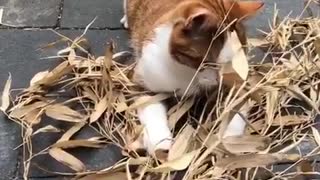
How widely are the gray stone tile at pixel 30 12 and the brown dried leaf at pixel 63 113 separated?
0.40m

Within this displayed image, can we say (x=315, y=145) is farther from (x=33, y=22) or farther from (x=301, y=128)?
(x=33, y=22)

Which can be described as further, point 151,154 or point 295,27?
point 295,27

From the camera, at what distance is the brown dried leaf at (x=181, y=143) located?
164cm

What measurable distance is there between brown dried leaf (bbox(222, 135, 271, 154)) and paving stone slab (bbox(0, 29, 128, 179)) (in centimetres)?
27

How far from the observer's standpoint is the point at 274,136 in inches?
68.8

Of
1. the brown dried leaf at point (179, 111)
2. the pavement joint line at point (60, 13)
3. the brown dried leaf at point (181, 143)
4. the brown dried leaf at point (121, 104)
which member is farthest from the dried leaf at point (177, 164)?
the pavement joint line at point (60, 13)

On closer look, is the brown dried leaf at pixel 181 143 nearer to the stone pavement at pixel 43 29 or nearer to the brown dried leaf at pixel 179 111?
the brown dried leaf at pixel 179 111

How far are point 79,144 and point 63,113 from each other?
0.11 metres

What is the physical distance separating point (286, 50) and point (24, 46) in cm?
70

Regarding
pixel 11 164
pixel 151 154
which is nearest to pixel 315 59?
pixel 151 154

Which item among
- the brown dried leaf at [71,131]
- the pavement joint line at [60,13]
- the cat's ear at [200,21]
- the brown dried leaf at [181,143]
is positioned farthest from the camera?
the pavement joint line at [60,13]

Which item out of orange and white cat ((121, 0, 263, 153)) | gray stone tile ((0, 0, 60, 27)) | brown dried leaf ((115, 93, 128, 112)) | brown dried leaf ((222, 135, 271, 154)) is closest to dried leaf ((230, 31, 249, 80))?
orange and white cat ((121, 0, 263, 153))

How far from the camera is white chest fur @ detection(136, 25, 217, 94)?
1680 millimetres

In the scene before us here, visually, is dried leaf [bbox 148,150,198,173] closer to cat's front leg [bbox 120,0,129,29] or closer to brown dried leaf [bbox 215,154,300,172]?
brown dried leaf [bbox 215,154,300,172]
